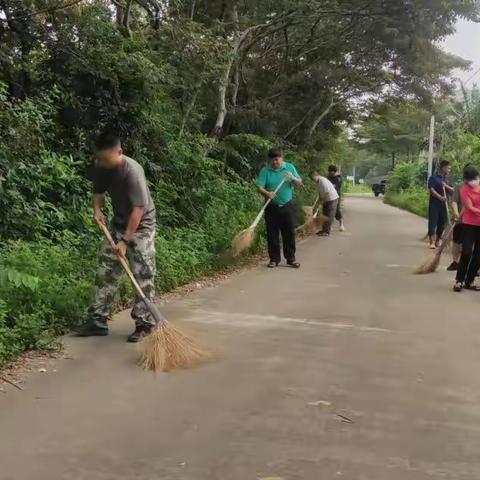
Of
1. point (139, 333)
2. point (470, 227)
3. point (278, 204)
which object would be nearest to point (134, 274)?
point (139, 333)

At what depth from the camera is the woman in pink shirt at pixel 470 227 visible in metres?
9.09

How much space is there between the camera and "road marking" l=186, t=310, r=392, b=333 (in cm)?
693

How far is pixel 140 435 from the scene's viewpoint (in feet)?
13.4

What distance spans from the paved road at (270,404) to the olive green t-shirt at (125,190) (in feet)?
3.39

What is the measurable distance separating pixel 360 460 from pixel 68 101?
25.9ft

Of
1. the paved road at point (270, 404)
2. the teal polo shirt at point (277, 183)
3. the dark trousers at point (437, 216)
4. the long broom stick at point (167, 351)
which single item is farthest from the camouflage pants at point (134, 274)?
the dark trousers at point (437, 216)

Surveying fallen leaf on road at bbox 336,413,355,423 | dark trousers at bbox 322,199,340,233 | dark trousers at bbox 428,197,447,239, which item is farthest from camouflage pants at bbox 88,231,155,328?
dark trousers at bbox 322,199,340,233

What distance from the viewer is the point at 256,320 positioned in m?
7.17

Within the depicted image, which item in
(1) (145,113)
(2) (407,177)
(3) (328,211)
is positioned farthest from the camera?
(2) (407,177)

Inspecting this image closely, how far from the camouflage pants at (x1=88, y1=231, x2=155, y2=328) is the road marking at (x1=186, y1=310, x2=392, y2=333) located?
1.06m

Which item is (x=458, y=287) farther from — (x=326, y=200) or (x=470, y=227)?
(x=326, y=200)

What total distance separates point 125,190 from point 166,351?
4.82 ft

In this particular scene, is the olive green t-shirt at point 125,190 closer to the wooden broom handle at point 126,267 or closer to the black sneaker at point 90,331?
the wooden broom handle at point 126,267

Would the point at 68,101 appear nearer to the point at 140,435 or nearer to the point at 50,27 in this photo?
the point at 50,27
